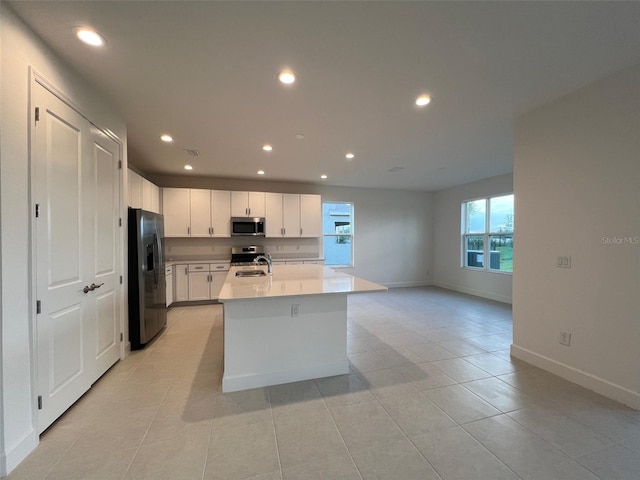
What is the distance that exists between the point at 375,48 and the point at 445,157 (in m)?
2.95

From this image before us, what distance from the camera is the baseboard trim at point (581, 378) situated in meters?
2.06

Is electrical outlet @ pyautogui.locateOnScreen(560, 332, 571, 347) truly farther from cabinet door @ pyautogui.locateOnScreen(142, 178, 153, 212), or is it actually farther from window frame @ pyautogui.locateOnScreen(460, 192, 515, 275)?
cabinet door @ pyautogui.locateOnScreen(142, 178, 153, 212)

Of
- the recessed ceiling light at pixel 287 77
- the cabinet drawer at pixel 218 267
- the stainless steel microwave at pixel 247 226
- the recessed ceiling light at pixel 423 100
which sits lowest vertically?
the cabinet drawer at pixel 218 267

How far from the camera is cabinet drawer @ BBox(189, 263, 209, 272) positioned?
509cm

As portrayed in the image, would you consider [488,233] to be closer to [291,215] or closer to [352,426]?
[291,215]

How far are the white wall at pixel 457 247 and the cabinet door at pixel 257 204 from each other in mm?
4703

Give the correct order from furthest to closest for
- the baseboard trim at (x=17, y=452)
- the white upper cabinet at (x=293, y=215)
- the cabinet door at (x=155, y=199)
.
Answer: the white upper cabinet at (x=293, y=215) → the cabinet door at (x=155, y=199) → the baseboard trim at (x=17, y=452)

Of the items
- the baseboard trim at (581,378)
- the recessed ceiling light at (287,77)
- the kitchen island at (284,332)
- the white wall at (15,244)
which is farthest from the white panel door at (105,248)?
the baseboard trim at (581,378)

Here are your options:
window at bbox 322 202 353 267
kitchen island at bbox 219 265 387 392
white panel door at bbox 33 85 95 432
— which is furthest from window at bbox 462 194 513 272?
white panel door at bbox 33 85 95 432

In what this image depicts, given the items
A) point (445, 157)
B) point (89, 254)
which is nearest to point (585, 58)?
point (445, 157)

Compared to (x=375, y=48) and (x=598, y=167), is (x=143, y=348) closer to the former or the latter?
(x=375, y=48)

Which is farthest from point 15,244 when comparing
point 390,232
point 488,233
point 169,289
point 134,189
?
point 488,233

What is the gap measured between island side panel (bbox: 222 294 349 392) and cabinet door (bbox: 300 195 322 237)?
11.7 ft

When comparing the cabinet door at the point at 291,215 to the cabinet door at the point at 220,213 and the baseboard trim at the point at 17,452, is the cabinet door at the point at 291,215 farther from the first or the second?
the baseboard trim at the point at 17,452
